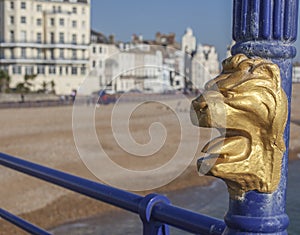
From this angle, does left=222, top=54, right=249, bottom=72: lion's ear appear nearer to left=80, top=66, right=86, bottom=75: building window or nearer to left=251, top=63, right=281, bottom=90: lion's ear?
left=251, top=63, right=281, bottom=90: lion's ear

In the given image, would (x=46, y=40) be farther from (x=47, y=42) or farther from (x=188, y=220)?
(x=188, y=220)

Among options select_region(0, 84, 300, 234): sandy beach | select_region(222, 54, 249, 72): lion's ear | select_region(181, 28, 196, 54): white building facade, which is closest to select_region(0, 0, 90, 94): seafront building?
select_region(0, 84, 300, 234): sandy beach

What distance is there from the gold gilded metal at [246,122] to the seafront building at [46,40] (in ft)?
191

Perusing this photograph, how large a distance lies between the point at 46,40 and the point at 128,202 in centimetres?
6004

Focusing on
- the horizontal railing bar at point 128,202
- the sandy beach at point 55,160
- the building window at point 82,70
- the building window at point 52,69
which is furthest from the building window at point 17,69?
the horizontal railing bar at point 128,202

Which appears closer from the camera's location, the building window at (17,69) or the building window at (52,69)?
the building window at (17,69)

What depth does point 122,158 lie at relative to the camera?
22.1m

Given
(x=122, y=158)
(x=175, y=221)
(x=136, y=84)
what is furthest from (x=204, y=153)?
(x=136, y=84)

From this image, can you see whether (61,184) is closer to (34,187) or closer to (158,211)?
(158,211)

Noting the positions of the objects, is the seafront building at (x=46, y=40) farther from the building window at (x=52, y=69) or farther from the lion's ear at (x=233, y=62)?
the lion's ear at (x=233, y=62)

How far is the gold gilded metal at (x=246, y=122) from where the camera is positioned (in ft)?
3.75

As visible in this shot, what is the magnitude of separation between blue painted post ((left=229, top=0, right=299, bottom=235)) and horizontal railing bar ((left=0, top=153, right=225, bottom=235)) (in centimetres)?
16

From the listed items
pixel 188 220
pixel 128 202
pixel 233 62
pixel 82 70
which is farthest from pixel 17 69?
pixel 233 62

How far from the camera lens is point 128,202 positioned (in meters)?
1.66
